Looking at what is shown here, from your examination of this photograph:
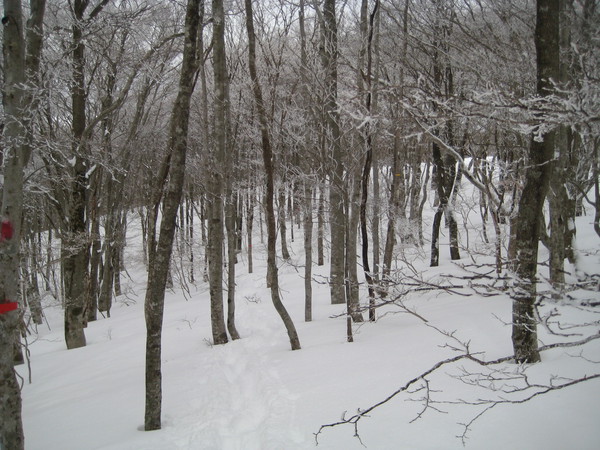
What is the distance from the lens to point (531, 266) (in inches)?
165

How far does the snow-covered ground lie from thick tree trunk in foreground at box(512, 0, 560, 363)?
438 millimetres

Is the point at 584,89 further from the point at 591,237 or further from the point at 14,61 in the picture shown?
the point at 591,237

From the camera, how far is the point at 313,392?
5.25m

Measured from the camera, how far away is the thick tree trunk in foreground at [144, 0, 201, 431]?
4.45 m

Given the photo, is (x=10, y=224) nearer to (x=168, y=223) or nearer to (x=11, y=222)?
(x=11, y=222)

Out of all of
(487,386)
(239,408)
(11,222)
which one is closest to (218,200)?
(239,408)

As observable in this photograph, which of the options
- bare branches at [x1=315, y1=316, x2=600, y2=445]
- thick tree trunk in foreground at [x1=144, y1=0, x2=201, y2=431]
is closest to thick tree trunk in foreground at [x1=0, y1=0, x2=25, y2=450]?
thick tree trunk in foreground at [x1=144, y1=0, x2=201, y2=431]

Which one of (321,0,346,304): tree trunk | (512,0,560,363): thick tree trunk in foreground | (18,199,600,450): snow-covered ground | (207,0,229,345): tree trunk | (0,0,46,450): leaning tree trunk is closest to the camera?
(18,199,600,450): snow-covered ground

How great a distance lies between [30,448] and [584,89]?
20.7 feet

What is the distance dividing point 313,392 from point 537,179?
3.76m

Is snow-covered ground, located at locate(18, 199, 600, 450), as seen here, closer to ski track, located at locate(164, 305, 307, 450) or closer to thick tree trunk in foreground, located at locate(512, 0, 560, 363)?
ski track, located at locate(164, 305, 307, 450)

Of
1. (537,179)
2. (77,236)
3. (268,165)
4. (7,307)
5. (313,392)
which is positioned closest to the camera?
(7,307)

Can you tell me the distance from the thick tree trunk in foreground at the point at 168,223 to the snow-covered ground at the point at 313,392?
0.48 metres

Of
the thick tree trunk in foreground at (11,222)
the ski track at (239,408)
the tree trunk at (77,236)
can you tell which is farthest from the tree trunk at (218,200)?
the thick tree trunk in foreground at (11,222)
